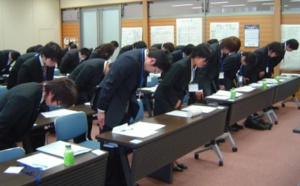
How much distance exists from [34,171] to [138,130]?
3.49 ft

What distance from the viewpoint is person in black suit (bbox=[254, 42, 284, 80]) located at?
599cm

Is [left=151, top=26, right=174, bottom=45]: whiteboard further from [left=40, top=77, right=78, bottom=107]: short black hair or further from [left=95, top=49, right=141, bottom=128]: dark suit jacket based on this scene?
[left=40, top=77, right=78, bottom=107]: short black hair

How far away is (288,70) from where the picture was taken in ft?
25.2

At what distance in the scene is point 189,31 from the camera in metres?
8.95

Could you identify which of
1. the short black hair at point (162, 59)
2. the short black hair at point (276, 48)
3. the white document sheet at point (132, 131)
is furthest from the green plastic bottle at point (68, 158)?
the short black hair at point (276, 48)

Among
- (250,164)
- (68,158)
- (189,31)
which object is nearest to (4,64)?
(189,31)

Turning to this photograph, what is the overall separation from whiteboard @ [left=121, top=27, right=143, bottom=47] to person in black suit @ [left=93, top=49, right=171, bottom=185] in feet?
23.1

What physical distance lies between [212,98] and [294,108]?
11.2 feet

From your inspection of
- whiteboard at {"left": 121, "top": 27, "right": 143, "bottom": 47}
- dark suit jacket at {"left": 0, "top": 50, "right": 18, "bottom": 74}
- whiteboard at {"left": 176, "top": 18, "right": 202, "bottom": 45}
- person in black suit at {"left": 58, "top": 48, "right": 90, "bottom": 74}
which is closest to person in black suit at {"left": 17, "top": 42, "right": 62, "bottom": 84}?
person in black suit at {"left": 58, "top": 48, "right": 90, "bottom": 74}

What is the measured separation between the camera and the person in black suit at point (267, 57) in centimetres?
599

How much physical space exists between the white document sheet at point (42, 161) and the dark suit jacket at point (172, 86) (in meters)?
1.66

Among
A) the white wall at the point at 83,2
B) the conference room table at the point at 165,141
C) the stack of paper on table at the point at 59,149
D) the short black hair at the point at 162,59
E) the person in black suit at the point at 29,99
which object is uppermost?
the white wall at the point at 83,2

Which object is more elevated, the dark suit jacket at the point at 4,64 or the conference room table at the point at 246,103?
the dark suit jacket at the point at 4,64

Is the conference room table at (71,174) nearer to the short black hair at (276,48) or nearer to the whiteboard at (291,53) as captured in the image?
the short black hair at (276,48)
